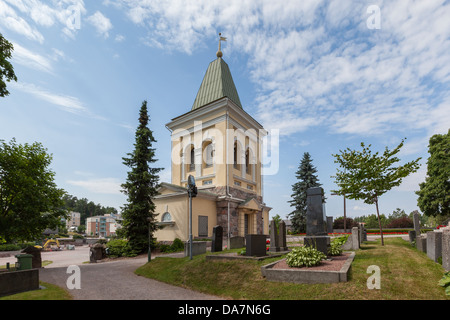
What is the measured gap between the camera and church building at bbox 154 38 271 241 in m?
23.4

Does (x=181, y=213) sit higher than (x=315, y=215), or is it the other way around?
(x=315, y=215)

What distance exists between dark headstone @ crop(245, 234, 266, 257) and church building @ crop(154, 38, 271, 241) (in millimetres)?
11995

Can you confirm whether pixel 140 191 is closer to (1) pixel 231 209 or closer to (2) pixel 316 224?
(1) pixel 231 209

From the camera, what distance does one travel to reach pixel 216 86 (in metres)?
29.7

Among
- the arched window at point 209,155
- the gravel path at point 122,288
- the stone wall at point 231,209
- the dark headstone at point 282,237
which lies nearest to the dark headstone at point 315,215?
the dark headstone at point 282,237

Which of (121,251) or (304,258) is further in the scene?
(121,251)

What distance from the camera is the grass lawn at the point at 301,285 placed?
634cm

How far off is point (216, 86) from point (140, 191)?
15.4 meters

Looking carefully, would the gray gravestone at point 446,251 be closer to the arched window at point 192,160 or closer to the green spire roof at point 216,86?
the green spire roof at point 216,86

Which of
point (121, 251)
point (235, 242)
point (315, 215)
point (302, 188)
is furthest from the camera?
point (302, 188)

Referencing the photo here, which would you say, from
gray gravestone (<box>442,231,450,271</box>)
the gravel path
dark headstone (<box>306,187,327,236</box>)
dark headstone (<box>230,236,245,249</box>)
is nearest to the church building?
dark headstone (<box>230,236,245,249</box>)

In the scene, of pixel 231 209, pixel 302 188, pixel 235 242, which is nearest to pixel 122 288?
pixel 235 242

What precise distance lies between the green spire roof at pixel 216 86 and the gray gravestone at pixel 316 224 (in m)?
19.2
